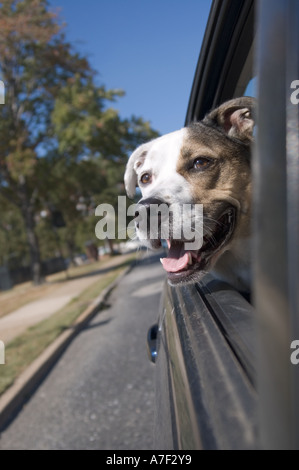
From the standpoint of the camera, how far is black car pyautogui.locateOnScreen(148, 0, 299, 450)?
1.89ft

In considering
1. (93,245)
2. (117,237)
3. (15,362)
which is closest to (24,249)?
(93,245)

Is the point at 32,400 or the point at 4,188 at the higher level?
the point at 4,188

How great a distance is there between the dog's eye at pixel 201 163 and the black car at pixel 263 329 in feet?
3.67

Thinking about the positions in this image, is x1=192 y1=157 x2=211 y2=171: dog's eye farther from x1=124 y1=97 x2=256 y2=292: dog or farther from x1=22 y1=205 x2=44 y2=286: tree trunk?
x1=22 y1=205 x2=44 y2=286: tree trunk

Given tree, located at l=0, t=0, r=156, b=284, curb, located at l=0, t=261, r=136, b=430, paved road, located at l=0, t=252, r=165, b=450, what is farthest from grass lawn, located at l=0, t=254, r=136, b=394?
tree, located at l=0, t=0, r=156, b=284

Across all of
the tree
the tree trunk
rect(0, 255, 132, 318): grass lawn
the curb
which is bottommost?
rect(0, 255, 132, 318): grass lawn

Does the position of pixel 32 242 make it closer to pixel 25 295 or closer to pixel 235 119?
pixel 25 295

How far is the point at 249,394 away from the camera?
0.85 metres

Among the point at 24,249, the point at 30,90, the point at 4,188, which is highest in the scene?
the point at 30,90

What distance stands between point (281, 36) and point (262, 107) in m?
0.14

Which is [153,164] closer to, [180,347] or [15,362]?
[180,347]

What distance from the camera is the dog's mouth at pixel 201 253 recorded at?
2023 mm

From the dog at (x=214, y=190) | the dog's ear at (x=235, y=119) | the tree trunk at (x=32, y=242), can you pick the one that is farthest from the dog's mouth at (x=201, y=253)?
the tree trunk at (x=32, y=242)

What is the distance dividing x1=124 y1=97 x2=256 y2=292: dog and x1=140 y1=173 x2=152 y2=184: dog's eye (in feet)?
0.74
